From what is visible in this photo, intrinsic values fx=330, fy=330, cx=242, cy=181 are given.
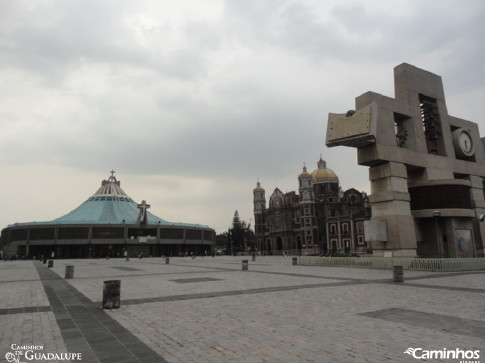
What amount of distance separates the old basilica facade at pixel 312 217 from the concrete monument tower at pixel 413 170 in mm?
57521

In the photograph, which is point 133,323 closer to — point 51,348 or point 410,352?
point 51,348

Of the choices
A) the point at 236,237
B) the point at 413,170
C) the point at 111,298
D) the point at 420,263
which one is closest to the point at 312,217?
the point at 236,237

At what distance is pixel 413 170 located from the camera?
3322 centimetres

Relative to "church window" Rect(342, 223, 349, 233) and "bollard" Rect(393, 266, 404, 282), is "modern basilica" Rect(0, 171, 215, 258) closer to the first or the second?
"church window" Rect(342, 223, 349, 233)

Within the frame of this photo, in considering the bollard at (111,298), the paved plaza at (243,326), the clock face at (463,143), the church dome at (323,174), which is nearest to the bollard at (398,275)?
the paved plaza at (243,326)

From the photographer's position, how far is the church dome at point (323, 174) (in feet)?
359

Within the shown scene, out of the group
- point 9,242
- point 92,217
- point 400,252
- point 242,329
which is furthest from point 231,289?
point 9,242

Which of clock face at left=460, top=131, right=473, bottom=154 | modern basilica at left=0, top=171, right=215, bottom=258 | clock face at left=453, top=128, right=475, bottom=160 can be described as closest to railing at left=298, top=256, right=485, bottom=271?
clock face at left=453, top=128, right=475, bottom=160

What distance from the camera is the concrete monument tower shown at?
2898 centimetres

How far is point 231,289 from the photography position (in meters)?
14.6

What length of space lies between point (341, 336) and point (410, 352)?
1401mm

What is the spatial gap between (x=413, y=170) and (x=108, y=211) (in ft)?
270

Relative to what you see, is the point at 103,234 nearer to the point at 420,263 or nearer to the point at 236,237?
the point at 236,237

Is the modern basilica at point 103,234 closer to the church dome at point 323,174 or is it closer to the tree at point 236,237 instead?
the tree at point 236,237
